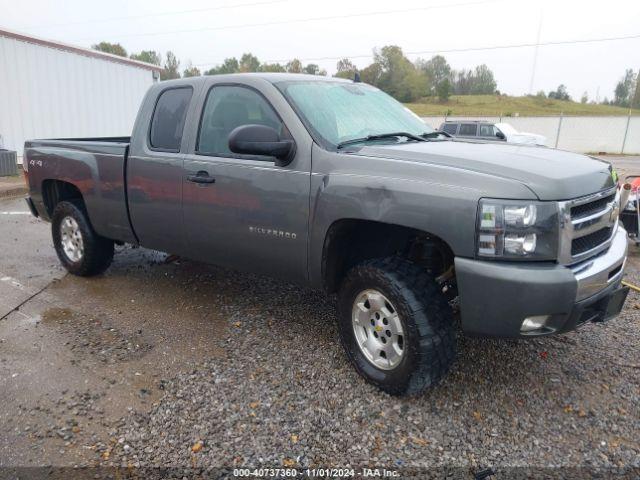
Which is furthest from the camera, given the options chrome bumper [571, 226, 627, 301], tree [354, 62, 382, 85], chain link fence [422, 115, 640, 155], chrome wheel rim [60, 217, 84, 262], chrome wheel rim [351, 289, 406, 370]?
tree [354, 62, 382, 85]

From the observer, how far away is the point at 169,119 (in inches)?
171

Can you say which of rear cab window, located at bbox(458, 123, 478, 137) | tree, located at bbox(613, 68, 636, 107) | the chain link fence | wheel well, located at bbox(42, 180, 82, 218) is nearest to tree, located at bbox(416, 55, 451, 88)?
tree, located at bbox(613, 68, 636, 107)

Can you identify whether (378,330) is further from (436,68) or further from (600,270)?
(436,68)

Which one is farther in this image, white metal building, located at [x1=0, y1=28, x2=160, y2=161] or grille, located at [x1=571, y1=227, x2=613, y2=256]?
white metal building, located at [x1=0, y1=28, x2=160, y2=161]

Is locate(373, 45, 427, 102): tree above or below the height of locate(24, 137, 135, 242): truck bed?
above

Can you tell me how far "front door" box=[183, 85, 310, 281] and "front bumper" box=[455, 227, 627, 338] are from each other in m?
1.15

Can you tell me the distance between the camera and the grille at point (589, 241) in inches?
109

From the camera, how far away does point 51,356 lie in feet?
12.1

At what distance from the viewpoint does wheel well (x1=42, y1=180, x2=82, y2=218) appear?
5.48 m

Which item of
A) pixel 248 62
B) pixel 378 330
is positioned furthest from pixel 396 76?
pixel 378 330

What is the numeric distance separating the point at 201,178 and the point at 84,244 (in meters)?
1.99

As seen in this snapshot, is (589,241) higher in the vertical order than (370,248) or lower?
higher

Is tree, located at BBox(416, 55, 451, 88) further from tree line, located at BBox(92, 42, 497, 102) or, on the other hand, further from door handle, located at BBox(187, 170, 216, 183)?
door handle, located at BBox(187, 170, 216, 183)

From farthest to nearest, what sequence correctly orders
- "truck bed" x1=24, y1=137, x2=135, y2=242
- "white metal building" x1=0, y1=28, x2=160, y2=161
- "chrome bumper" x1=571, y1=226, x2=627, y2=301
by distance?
"white metal building" x1=0, y1=28, x2=160, y2=161 → "truck bed" x1=24, y1=137, x2=135, y2=242 → "chrome bumper" x1=571, y1=226, x2=627, y2=301
